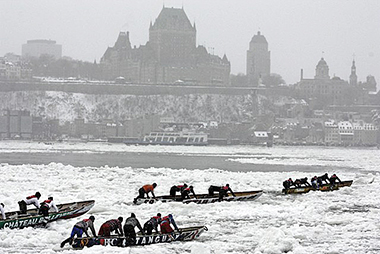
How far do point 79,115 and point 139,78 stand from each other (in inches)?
1118

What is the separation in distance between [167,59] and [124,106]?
27461mm

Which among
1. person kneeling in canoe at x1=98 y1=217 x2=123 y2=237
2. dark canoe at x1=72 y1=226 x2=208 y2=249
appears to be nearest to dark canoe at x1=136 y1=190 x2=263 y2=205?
dark canoe at x1=72 y1=226 x2=208 y2=249

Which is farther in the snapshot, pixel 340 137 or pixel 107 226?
pixel 340 137

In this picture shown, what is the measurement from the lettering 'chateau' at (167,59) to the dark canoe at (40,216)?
157566mm

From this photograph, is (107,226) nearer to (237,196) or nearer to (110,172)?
(237,196)

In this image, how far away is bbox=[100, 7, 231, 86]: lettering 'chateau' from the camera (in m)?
186

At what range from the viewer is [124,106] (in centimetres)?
17062

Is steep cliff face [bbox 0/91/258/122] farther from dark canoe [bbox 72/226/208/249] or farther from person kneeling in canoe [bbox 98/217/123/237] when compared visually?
person kneeling in canoe [bbox 98/217/123/237]

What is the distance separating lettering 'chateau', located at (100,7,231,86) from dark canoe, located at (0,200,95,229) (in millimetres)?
157566

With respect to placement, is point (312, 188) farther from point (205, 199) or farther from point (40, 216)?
point (40, 216)

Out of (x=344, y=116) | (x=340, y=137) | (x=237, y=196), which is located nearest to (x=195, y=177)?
(x=237, y=196)

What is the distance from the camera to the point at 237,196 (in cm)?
3120

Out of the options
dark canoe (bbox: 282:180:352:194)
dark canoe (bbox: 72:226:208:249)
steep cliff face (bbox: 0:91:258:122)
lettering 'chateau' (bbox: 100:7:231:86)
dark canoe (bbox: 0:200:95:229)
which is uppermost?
lettering 'chateau' (bbox: 100:7:231:86)

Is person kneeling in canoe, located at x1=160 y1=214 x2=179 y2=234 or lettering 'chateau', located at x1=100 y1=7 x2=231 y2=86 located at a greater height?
lettering 'chateau', located at x1=100 y1=7 x2=231 y2=86
